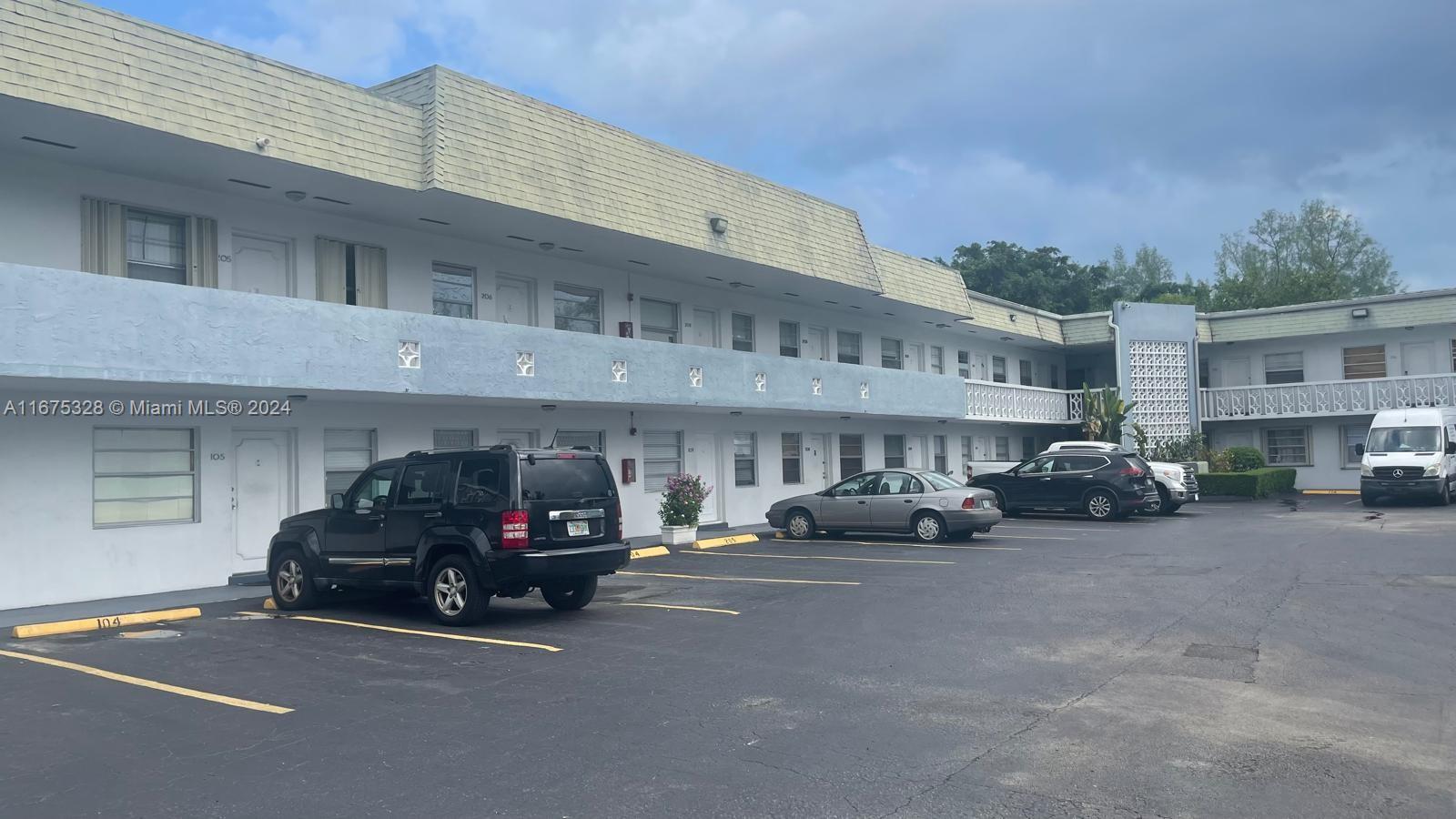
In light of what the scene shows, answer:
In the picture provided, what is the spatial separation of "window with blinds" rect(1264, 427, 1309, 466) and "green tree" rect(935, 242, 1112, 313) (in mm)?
21167

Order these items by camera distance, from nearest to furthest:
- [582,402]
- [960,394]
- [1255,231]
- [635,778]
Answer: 1. [635,778]
2. [582,402]
3. [960,394]
4. [1255,231]

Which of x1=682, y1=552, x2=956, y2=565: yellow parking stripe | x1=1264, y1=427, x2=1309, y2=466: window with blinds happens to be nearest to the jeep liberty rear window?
x1=682, y1=552, x2=956, y2=565: yellow parking stripe

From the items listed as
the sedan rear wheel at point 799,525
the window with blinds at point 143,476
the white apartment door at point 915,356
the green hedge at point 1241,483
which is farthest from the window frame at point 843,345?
the window with blinds at point 143,476

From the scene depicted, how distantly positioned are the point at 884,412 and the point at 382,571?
17469mm

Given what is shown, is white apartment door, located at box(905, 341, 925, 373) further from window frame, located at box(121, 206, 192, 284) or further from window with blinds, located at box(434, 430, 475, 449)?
window frame, located at box(121, 206, 192, 284)

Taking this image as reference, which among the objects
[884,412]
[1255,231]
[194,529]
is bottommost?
[194,529]

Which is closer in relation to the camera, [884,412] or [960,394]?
[884,412]

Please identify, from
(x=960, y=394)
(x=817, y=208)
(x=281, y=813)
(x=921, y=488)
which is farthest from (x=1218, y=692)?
(x=960, y=394)

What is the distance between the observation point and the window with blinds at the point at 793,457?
26.7 meters

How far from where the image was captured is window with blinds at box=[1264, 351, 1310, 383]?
38.8 metres

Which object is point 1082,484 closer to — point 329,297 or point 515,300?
point 515,300

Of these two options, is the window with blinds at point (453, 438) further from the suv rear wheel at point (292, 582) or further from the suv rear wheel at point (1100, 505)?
the suv rear wheel at point (1100, 505)

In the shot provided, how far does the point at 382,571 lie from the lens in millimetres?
11992

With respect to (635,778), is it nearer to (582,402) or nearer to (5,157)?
(5,157)
